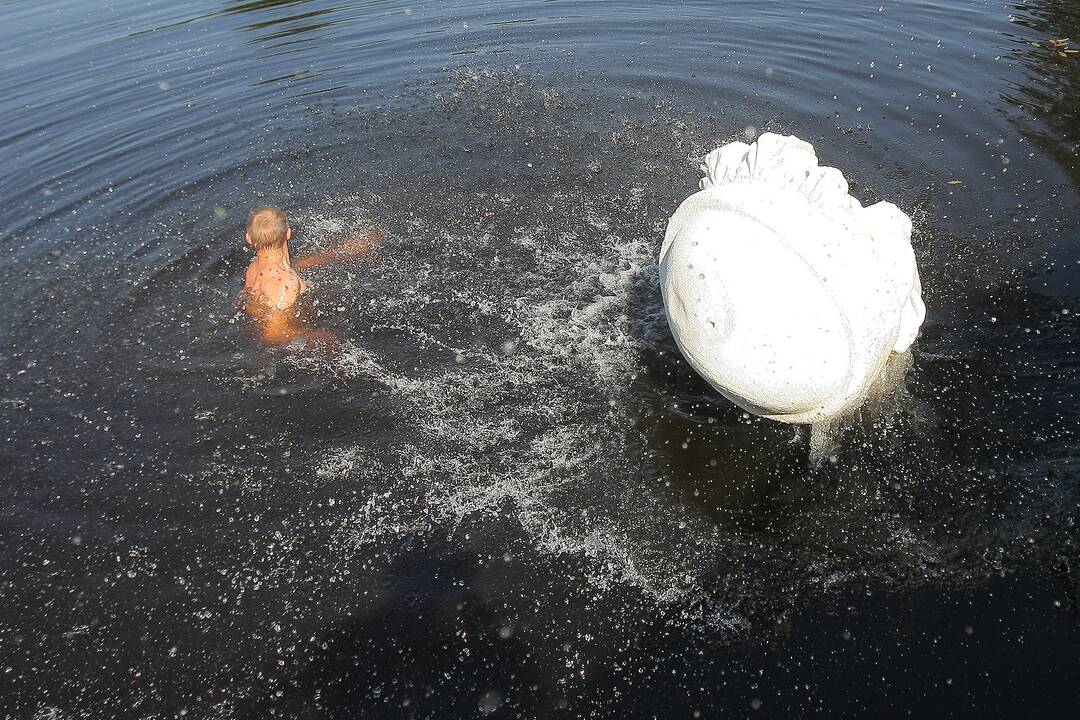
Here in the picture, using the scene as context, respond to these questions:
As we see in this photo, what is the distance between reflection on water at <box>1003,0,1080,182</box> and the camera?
8.62 m

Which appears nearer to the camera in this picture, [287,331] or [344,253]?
[287,331]

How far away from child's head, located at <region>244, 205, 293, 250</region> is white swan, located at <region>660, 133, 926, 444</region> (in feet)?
14.2

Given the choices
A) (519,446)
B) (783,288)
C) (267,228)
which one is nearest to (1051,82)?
(783,288)

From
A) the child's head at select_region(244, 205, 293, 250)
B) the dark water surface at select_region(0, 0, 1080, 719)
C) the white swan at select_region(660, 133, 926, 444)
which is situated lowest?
the dark water surface at select_region(0, 0, 1080, 719)

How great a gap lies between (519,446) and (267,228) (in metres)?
3.55

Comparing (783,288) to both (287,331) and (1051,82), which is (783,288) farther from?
(1051,82)

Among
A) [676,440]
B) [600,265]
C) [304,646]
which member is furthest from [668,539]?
[600,265]

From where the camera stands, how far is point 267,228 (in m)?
6.72

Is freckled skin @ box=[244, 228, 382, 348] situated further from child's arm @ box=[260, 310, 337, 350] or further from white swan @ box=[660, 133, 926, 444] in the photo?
white swan @ box=[660, 133, 926, 444]

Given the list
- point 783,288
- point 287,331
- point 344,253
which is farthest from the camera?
point 344,253

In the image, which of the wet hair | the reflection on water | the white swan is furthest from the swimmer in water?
the reflection on water

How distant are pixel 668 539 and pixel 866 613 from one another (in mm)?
1224

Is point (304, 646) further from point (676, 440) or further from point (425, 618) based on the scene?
point (676, 440)

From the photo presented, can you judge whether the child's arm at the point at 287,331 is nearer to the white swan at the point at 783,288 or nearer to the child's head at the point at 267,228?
the child's head at the point at 267,228
